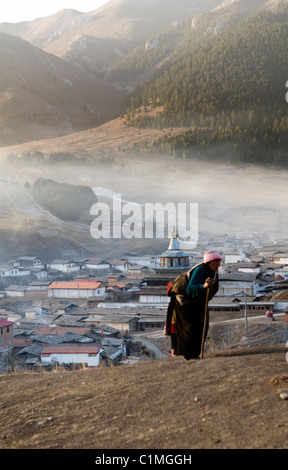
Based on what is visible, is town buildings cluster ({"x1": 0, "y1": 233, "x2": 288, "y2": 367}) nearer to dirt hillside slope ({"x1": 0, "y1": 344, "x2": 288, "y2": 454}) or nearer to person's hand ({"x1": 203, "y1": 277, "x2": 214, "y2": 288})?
dirt hillside slope ({"x1": 0, "y1": 344, "x2": 288, "y2": 454})

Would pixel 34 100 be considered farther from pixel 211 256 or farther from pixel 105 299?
pixel 211 256

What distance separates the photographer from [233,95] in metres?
123

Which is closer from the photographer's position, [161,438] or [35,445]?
Answer: [161,438]

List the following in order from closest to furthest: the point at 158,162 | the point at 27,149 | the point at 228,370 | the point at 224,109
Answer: the point at 228,370
the point at 158,162
the point at 27,149
the point at 224,109

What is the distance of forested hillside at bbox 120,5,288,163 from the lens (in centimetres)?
10688

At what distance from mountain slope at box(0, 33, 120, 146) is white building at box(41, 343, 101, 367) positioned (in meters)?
136

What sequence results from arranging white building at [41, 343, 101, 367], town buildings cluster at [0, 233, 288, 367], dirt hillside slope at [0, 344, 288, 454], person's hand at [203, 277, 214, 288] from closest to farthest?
dirt hillside slope at [0, 344, 288, 454], person's hand at [203, 277, 214, 288], white building at [41, 343, 101, 367], town buildings cluster at [0, 233, 288, 367]

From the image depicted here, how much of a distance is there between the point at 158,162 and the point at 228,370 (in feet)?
322

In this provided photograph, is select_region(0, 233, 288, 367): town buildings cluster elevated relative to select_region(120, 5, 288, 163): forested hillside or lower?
lower

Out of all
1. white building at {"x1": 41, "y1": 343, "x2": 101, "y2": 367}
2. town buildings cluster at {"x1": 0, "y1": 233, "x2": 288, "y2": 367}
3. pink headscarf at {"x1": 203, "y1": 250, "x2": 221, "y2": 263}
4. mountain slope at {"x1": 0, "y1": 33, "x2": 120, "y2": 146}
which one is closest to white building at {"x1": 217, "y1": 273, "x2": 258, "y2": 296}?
town buildings cluster at {"x1": 0, "y1": 233, "x2": 288, "y2": 367}

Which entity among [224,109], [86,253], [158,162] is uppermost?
[224,109]

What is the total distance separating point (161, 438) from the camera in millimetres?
4586

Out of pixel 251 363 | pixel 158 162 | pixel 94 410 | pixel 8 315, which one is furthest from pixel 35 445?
pixel 158 162

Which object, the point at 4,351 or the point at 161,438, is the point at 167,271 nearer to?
the point at 4,351
